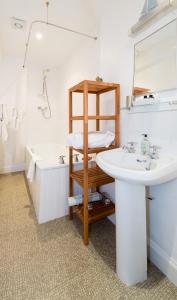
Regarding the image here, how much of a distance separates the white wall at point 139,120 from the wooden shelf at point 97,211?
234mm

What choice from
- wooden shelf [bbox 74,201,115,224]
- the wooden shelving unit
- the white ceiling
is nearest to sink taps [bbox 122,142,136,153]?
the wooden shelving unit

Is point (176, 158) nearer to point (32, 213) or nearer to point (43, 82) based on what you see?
point (32, 213)

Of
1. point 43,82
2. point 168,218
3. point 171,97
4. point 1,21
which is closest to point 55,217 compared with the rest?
point 168,218

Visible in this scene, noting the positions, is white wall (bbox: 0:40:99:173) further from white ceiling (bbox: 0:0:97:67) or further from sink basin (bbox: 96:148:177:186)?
sink basin (bbox: 96:148:177:186)

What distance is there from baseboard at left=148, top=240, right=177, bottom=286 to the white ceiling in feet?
8.34

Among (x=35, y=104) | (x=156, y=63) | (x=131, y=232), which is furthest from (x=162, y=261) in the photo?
(x=35, y=104)

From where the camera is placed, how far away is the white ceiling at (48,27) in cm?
194

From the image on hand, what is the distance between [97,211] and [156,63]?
1429mm

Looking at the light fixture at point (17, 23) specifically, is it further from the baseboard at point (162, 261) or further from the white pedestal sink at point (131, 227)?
the baseboard at point (162, 261)

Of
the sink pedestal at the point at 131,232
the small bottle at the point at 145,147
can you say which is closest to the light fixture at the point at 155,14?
the small bottle at the point at 145,147

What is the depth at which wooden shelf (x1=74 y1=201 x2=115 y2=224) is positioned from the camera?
1.66m

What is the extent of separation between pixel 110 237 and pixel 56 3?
2.60 meters

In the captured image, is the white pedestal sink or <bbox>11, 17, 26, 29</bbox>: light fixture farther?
<bbox>11, 17, 26, 29</bbox>: light fixture

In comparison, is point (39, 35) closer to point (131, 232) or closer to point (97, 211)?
point (97, 211)
